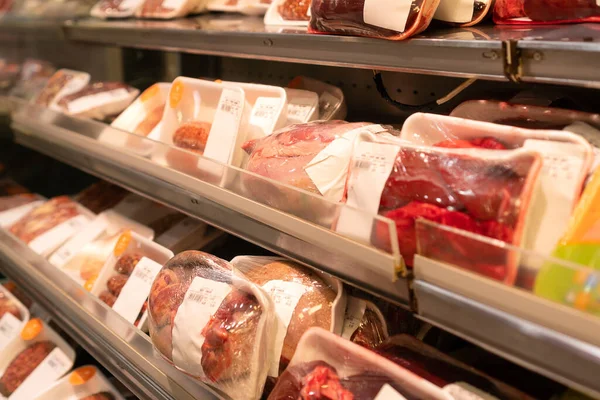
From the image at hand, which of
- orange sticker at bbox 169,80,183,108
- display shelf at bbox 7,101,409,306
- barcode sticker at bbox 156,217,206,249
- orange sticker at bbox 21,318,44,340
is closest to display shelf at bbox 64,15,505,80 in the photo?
orange sticker at bbox 169,80,183,108

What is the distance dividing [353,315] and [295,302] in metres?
0.14

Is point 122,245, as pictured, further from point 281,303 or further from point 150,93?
point 281,303

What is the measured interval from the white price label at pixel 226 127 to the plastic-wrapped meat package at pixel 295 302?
329 millimetres

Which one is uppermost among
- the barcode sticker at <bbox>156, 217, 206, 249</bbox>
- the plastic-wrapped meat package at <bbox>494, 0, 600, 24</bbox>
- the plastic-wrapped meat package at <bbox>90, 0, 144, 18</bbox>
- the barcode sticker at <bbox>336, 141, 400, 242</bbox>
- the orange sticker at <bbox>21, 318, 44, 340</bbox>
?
the plastic-wrapped meat package at <bbox>494, 0, 600, 24</bbox>

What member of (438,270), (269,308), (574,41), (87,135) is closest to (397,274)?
(438,270)

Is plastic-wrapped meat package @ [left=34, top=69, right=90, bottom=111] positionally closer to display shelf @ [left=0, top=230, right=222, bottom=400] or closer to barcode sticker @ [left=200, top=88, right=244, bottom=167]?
display shelf @ [left=0, top=230, right=222, bottom=400]

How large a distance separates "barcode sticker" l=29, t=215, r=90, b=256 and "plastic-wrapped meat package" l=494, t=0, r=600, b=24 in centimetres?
159

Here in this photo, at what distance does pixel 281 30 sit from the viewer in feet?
4.59

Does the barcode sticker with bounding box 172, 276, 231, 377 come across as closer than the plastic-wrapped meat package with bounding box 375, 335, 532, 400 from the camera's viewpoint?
No

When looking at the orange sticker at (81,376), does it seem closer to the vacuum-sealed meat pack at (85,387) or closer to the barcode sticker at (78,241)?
the vacuum-sealed meat pack at (85,387)

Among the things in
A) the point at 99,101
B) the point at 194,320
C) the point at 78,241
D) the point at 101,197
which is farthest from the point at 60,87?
the point at 194,320

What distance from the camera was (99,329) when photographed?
1.50 meters

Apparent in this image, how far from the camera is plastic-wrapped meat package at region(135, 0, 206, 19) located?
1935 millimetres

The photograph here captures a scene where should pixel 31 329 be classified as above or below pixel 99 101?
below
